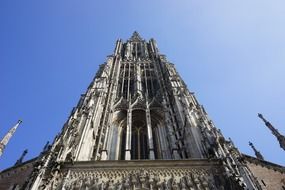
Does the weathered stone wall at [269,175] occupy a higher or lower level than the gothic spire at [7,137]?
lower

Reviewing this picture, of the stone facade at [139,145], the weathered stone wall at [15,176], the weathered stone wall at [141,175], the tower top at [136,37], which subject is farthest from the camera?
the tower top at [136,37]

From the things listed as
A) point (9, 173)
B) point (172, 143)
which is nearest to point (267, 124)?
point (172, 143)

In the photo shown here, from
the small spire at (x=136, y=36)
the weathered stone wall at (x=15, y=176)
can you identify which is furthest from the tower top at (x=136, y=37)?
the weathered stone wall at (x=15, y=176)

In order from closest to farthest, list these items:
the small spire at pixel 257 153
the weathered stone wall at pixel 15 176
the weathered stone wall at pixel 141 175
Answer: the weathered stone wall at pixel 141 175 → the weathered stone wall at pixel 15 176 → the small spire at pixel 257 153

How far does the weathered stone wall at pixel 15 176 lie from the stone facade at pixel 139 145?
0.18 meters

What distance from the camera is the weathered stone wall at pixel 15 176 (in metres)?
13.1

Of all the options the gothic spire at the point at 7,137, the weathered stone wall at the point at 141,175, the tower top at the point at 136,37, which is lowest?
the weathered stone wall at the point at 141,175

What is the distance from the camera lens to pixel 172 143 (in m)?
14.7

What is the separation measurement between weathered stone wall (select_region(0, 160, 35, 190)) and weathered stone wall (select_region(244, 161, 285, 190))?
1063 centimetres

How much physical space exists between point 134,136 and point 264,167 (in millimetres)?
7035

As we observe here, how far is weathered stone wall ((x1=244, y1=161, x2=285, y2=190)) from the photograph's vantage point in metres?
12.8

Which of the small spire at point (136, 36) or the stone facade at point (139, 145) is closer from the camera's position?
the stone facade at point (139, 145)

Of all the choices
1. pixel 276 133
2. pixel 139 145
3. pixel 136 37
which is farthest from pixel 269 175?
pixel 136 37

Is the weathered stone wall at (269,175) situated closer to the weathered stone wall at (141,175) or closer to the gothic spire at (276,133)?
the gothic spire at (276,133)
